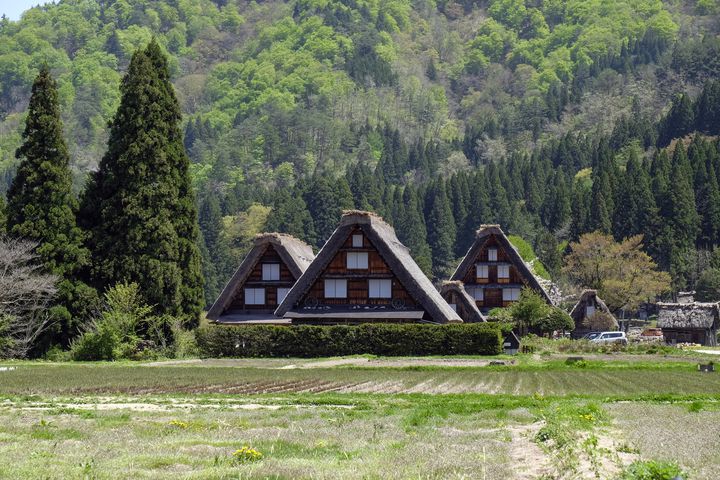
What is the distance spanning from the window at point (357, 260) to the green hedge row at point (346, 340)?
6664 millimetres

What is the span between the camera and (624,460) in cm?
1427

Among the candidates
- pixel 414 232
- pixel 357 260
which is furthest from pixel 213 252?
pixel 357 260

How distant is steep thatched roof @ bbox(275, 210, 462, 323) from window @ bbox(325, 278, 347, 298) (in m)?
0.96

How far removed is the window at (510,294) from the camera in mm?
85062

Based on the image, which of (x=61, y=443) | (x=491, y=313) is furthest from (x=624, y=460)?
(x=491, y=313)

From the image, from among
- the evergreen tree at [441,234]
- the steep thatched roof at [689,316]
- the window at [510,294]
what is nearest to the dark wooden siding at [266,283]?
the window at [510,294]

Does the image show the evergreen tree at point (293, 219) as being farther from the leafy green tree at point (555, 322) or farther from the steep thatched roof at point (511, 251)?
the leafy green tree at point (555, 322)

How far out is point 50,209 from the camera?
183ft

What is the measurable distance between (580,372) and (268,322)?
2673 cm

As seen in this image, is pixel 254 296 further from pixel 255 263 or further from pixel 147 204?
pixel 147 204

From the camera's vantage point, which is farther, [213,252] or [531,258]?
[213,252]

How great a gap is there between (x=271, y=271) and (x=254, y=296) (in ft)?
6.39

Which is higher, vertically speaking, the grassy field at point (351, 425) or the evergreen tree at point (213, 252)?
the evergreen tree at point (213, 252)

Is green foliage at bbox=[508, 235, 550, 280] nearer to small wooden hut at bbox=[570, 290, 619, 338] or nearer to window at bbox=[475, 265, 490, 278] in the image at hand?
small wooden hut at bbox=[570, 290, 619, 338]
